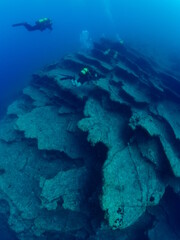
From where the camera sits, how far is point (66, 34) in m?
35.3

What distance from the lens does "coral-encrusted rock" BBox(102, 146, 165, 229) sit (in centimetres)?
488

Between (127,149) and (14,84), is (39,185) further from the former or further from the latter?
(14,84)

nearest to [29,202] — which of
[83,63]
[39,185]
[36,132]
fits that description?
[39,185]

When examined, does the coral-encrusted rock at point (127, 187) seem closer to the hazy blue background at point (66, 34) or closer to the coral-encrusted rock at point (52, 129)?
the coral-encrusted rock at point (52, 129)

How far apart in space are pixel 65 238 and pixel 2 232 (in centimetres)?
195

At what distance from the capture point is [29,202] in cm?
624

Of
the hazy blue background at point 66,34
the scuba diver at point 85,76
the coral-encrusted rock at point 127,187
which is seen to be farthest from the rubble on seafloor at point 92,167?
the hazy blue background at point 66,34

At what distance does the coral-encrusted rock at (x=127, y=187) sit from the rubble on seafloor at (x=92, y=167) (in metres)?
0.02

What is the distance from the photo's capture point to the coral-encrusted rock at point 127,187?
4.88 metres

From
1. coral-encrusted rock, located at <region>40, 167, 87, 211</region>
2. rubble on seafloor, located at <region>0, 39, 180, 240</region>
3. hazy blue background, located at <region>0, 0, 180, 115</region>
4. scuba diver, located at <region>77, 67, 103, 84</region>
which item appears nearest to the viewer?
rubble on seafloor, located at <region>0, 39, 180, 240</region>

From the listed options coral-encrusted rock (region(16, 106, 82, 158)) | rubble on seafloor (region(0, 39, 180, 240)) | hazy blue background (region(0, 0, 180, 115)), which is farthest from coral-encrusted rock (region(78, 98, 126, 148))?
hazy blue background (region(0, 0, 180, 115))

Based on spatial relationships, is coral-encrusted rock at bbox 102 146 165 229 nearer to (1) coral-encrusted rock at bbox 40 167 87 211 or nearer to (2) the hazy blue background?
(1) coral-encrusted rock at bbox 40 167 87 211

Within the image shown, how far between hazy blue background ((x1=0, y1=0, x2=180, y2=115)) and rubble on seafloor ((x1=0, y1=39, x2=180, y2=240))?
7.26 m

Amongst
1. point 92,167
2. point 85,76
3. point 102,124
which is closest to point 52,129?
point 102,124
